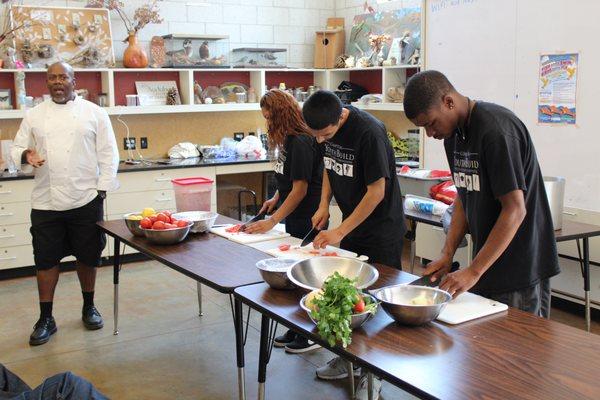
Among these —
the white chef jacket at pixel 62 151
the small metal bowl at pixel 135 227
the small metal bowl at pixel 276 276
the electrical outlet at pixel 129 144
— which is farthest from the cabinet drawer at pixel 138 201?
the small metal bowl at pixel 276 276

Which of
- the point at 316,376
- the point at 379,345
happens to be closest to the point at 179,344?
the point at 316,376

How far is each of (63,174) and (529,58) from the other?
3.12 metres

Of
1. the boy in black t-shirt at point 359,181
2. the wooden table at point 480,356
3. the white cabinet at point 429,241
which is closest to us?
the wooden table at point 480,356

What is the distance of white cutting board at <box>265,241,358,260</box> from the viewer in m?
2.93

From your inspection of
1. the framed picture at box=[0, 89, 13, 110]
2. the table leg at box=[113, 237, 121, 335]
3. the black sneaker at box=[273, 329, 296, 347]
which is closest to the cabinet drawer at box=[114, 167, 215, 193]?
the framed picture at box=[0, 89, 13, 110]

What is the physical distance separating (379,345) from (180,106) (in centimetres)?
489

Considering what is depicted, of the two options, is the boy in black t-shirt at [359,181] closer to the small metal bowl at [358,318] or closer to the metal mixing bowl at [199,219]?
the metal mixing bowl at [199,219]

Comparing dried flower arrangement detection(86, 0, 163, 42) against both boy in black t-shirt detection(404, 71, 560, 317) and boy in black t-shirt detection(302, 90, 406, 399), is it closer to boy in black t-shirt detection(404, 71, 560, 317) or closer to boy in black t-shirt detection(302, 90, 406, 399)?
boy in black t-shirt detection(302, 90, 406, 399)

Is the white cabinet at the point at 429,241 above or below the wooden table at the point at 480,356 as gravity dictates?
below

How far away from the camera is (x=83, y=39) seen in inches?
241

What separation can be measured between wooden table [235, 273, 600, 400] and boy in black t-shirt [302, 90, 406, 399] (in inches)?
31.1

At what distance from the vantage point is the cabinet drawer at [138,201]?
19.1 ft

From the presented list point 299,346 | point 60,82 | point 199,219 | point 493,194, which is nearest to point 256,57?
point 60,82

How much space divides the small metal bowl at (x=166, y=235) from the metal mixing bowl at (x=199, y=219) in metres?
0.16
